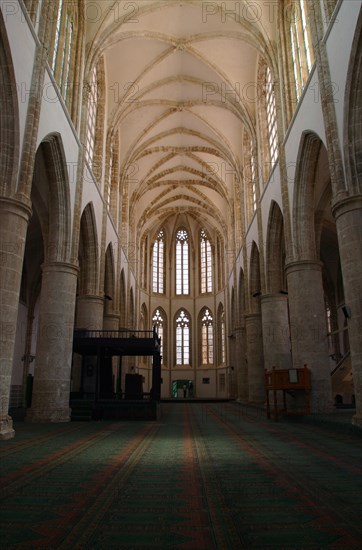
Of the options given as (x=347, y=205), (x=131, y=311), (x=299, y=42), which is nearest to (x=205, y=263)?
(x=131, y=311)

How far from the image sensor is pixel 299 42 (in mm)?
15000

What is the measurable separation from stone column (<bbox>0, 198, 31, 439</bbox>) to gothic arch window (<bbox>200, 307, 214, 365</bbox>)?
1164 inches

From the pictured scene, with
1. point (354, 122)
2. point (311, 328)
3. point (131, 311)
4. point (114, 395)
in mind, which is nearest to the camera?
point (354, 122)

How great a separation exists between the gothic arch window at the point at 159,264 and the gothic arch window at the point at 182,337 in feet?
9.24

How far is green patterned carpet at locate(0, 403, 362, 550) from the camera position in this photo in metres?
3.19

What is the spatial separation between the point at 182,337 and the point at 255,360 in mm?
17829

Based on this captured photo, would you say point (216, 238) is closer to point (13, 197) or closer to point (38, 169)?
point (38, 169)

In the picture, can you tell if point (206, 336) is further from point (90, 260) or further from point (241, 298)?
point (90, 260)

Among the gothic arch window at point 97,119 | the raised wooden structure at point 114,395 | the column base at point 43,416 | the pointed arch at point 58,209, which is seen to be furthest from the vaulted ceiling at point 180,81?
the column base at point 43,416

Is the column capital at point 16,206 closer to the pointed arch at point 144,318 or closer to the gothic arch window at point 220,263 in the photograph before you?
the pointed arch at point 144,318

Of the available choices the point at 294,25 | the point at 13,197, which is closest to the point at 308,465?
the point at 13,197

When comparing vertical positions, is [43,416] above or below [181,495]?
above

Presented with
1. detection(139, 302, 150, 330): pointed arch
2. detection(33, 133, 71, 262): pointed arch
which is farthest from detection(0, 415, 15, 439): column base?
detection(139, 302, 150, 330): pointed arch

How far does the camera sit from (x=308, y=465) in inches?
234
